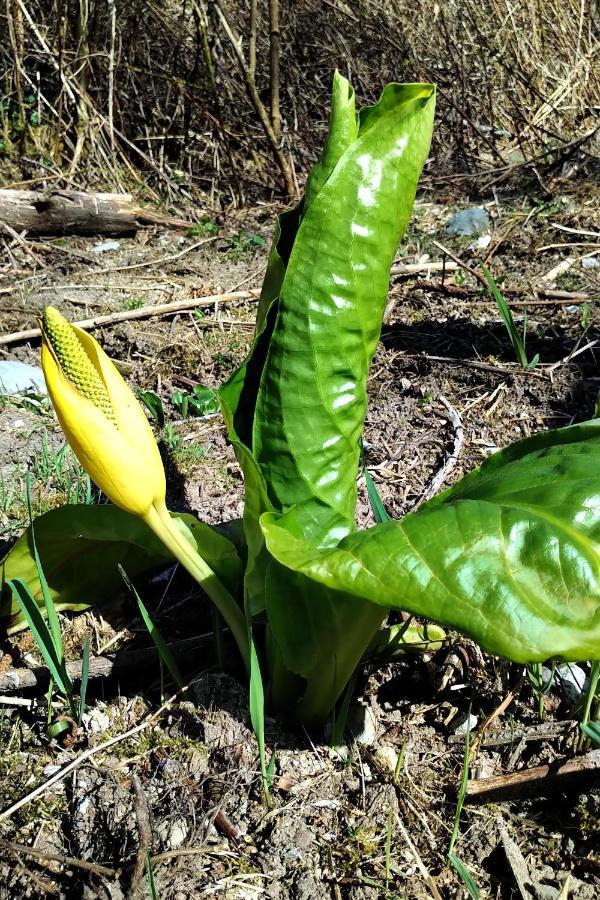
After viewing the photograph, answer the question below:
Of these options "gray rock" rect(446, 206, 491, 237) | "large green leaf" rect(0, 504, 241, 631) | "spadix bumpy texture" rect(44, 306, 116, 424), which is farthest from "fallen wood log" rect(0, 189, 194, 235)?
"spadix bumpy texture" rect(44, 306, 116, 424)

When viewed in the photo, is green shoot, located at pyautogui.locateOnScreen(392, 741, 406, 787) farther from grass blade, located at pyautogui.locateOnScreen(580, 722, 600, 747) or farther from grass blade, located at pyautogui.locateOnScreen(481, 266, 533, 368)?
grass blade, located at pyautogui.locateOnScreen(481, 266, 533, 368)

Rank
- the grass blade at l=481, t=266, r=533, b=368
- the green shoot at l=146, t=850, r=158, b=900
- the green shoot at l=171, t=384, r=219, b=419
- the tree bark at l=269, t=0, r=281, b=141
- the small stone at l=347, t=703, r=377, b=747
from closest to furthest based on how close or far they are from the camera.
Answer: the green shoot at l=146, t=850, r=158, b=900 < the small stone at l=347, t=703, r=377, b=747 < the grass blade at l=481, t=266, r=533, b=368 < the green shoot at l=171, t=384, r=219, b=419 < the tree bark at l=269, t=0, r=281, b=141

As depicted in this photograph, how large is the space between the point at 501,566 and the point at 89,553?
0.89 m

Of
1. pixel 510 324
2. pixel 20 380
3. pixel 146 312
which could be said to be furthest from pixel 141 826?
pixel 146 312

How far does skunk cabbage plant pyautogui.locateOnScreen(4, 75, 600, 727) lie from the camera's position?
0.90 metres

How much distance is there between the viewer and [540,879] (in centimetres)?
126

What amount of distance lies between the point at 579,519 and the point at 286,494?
0.50 m

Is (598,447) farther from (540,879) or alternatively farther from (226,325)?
(226,325)

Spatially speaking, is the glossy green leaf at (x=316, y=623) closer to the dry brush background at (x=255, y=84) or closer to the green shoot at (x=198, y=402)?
the green shoot at (x=198, y=402)

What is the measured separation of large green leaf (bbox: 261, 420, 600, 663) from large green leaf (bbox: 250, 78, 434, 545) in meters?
0.28

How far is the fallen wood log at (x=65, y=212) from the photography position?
3996mm

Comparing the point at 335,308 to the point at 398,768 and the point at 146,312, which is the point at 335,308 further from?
the point at 146,312

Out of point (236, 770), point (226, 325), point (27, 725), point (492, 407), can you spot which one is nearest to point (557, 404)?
point (492, 407)

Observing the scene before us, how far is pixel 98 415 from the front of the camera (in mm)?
1121
